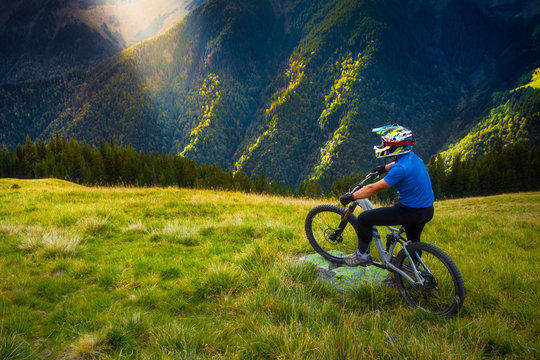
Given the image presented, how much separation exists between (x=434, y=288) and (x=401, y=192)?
68.1 inches

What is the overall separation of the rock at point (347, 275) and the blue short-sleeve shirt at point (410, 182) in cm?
158

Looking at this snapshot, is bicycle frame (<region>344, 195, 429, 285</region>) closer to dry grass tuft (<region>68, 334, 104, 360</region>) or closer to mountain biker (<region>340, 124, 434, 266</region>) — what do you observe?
mountain biker (<region>340, 124, 434, 266</region>)

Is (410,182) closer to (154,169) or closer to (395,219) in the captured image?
(395,219)

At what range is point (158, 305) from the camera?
4.44 m

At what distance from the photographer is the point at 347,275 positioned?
5059mm

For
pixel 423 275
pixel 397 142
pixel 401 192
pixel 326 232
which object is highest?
pixel 397 142

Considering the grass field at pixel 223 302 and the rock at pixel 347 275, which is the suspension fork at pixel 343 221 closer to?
the rock at pixel 347 275

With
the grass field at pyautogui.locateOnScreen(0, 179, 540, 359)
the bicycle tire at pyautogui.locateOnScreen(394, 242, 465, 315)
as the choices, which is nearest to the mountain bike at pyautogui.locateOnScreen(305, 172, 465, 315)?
the bicycle tire at pyautogui.locateOnScreen(394, 242, 465, 315)

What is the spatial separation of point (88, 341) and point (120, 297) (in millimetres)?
1439

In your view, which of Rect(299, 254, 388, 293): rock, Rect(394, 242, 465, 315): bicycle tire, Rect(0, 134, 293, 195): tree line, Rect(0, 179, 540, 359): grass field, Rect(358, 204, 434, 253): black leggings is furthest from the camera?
Rect(0, 134, 293, 195): tree line

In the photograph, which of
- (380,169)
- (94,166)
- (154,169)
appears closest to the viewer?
(380,169)

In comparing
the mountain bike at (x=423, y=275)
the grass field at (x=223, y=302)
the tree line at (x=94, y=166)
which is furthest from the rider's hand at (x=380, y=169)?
the tree line at (x=94, y=166)

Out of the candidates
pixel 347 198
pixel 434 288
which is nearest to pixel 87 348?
pixel 347 198

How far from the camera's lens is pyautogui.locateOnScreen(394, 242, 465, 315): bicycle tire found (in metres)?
4.10
